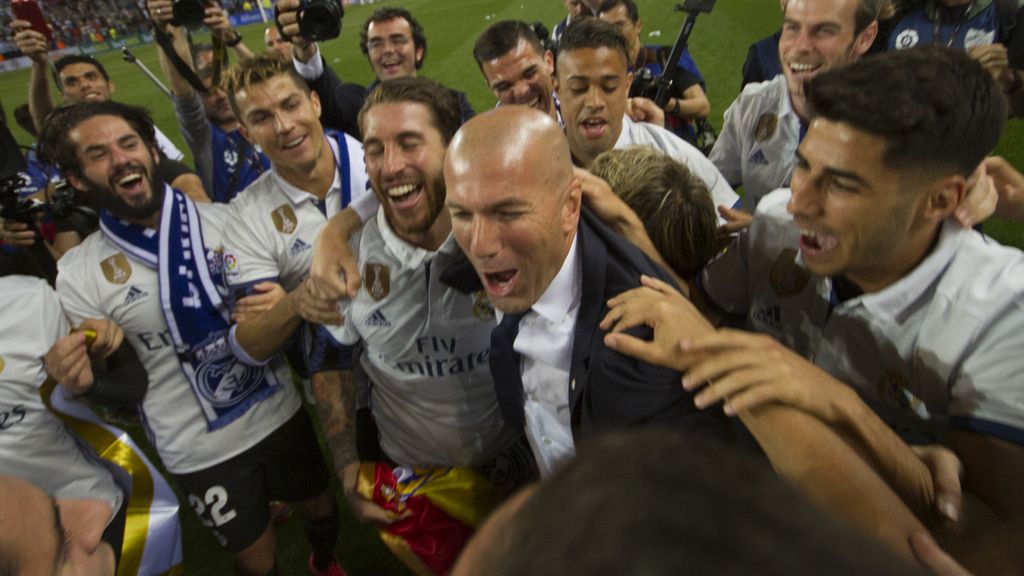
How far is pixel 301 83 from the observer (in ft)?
9.49

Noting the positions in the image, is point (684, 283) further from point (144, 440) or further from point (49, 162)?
point (144, 440)

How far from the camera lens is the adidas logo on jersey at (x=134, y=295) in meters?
2.26

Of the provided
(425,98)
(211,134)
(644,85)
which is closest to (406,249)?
(425,98)

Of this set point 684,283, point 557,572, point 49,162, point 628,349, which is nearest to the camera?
point 557,572

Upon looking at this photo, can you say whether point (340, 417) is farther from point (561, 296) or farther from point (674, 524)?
point (674, 524)

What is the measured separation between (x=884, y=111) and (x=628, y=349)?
0.92 metres

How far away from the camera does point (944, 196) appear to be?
1440 mm

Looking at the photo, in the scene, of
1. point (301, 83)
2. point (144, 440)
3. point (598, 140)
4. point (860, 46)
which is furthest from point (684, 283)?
point (144, 440)

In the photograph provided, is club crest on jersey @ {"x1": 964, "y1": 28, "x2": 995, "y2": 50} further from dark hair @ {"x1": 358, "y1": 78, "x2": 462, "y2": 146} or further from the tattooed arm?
the tattooed arm

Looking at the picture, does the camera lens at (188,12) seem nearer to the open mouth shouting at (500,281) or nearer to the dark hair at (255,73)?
the dark hair at (255,73)

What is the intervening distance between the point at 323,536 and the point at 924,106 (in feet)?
9.68

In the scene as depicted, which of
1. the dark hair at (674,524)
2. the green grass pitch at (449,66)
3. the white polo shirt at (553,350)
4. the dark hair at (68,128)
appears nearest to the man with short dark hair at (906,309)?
the white polo shirt at (553,350)

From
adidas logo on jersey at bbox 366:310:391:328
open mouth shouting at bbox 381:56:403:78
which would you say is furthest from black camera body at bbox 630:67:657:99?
adidas logo on jersey at bbox 366:310:391:328

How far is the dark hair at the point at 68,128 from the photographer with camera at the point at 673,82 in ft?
9.30
